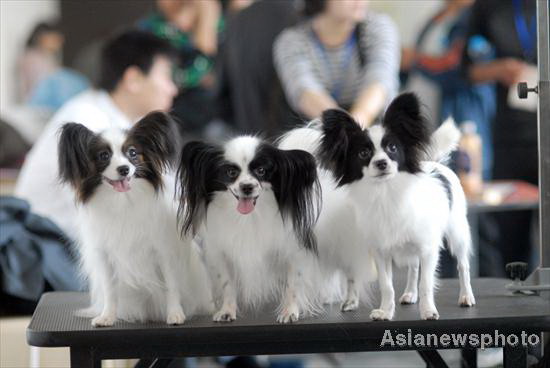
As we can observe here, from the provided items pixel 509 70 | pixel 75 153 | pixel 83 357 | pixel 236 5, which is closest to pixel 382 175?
pixel 75 153

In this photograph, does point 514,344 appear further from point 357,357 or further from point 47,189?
point 357,357

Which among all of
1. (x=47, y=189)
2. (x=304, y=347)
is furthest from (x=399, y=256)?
(x=47, y=189)

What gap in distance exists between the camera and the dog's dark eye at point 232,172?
201 cm

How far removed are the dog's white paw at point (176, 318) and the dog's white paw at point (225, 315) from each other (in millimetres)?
76

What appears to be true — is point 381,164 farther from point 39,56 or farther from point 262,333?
point 39,56

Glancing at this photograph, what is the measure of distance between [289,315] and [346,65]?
2.29 metres

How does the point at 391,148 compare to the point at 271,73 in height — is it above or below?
below

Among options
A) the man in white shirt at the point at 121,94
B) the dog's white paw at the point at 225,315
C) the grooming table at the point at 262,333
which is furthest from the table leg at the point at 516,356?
the man in white shirt at the point at 121,94

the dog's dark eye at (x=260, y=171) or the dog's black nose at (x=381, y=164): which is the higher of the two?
the dog's black nose at (x=381, y=164)

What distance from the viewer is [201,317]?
2.16 metres

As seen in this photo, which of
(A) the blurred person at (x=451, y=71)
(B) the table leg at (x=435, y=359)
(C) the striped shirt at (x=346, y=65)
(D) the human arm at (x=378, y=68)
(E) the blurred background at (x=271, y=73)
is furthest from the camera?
(A) the blurred person at (x=451, y=71)

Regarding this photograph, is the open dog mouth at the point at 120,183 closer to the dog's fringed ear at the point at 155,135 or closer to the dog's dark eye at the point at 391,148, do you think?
the dog's fringed ear at the point at 155,135

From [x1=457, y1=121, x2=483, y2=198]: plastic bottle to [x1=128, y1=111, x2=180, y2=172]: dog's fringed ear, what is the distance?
2819 mm

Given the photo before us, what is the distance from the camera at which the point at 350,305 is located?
2219mm
